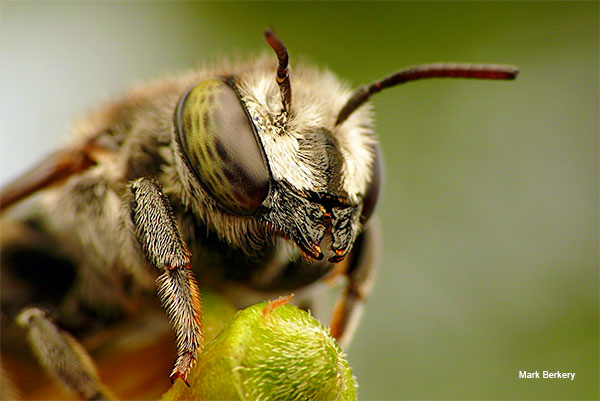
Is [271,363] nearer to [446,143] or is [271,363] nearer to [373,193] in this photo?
[373,193]

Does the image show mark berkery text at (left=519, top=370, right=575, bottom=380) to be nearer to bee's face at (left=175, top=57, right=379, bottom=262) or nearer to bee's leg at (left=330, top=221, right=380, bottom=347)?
bee's leg at (left=330, top=221, right=380, bottom=347)

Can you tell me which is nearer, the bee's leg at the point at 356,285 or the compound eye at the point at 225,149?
the compound eye at the point at 225,149

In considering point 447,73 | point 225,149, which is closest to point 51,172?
point 225,149

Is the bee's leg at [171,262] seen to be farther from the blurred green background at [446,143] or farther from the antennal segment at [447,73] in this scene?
the blurred green background at [446,143]

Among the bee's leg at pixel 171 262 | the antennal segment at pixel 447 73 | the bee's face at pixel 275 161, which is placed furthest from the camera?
the antennal segment at pixel 447 73

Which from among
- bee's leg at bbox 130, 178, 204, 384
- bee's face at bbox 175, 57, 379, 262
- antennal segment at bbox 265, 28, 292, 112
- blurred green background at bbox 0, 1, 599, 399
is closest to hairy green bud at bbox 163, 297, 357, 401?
bee's leg at bbox 130, 178, 204, 384

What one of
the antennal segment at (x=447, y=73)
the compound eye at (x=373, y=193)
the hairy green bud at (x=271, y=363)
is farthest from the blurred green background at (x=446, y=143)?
the hairy green bud at (x=271, y=363)

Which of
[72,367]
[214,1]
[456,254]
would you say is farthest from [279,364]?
[214,1]

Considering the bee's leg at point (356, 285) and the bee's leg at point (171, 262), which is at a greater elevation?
the bee's leg at point (171, 262)
